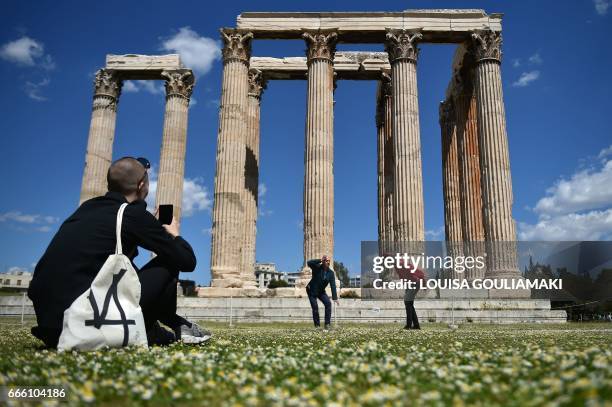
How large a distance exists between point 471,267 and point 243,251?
1472cm

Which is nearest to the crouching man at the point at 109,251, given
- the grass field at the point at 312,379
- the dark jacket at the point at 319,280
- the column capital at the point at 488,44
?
the grass field at the point at 312,379

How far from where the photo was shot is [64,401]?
2.78 metres

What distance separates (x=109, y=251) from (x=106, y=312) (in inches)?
27.0

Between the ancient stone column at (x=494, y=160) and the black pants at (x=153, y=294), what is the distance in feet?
77.8

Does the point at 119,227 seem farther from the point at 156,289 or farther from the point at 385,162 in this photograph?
the point at 385,162

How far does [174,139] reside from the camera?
33.6 metres

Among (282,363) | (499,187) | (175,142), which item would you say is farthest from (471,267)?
(282,363)

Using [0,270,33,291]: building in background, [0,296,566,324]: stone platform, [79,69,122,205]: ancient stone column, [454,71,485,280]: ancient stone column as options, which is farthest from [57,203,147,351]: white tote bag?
[0,270,33,291]: building in background

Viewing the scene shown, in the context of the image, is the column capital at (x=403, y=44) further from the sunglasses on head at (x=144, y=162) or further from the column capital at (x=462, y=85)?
the sunglasses on head at (x=144, y=162)

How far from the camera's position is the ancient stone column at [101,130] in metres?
33.2

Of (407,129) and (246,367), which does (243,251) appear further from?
(246,367)

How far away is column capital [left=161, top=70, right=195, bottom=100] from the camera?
3378 cm

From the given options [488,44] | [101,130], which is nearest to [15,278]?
[101,130]

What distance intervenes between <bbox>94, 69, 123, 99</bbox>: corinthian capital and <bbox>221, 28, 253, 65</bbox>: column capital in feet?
34.2
